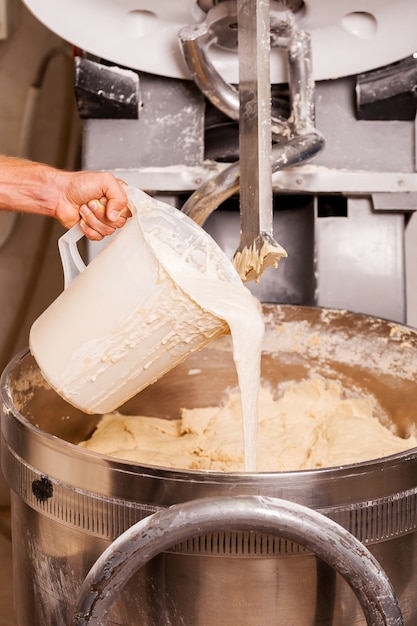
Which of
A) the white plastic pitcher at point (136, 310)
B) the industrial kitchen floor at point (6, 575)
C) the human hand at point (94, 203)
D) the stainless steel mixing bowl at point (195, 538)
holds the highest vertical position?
the human hand at point (94, 203)

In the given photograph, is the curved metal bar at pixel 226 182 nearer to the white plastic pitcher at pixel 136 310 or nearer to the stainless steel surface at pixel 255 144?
the stainless steel surface at pixel 255 144

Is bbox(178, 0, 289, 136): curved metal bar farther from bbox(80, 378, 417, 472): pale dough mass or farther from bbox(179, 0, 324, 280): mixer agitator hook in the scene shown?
bbox(80, 378, 417, 472): pale dough mass

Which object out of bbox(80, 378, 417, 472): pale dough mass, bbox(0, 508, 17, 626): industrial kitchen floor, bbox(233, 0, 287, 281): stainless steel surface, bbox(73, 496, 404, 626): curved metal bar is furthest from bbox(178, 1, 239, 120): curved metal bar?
bbox(0, 508, 17, 626): industrial kitchen floor

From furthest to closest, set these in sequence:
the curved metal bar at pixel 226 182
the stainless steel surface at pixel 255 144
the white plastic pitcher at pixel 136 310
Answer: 1. the curved metal bar at pixel 226 182
2. the stainless steel surface at pixel 255 144
3. the white plastic pitcher at pixel 136 310

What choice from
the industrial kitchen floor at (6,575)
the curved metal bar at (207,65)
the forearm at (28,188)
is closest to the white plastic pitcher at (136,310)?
the forearm at (28,188)

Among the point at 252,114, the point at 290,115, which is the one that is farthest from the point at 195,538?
the point at 290,115

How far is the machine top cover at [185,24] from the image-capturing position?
99 cm

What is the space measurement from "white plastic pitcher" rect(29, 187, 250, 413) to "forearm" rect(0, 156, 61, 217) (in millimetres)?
177

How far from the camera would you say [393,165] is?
1.09m

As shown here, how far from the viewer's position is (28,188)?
0.94 metres

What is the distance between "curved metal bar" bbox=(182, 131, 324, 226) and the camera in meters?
0.98

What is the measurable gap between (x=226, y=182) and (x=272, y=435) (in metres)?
0.39

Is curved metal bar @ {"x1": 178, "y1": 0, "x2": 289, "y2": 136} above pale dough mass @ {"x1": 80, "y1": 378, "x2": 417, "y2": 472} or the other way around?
above

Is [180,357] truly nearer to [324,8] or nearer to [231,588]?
[231,588]
